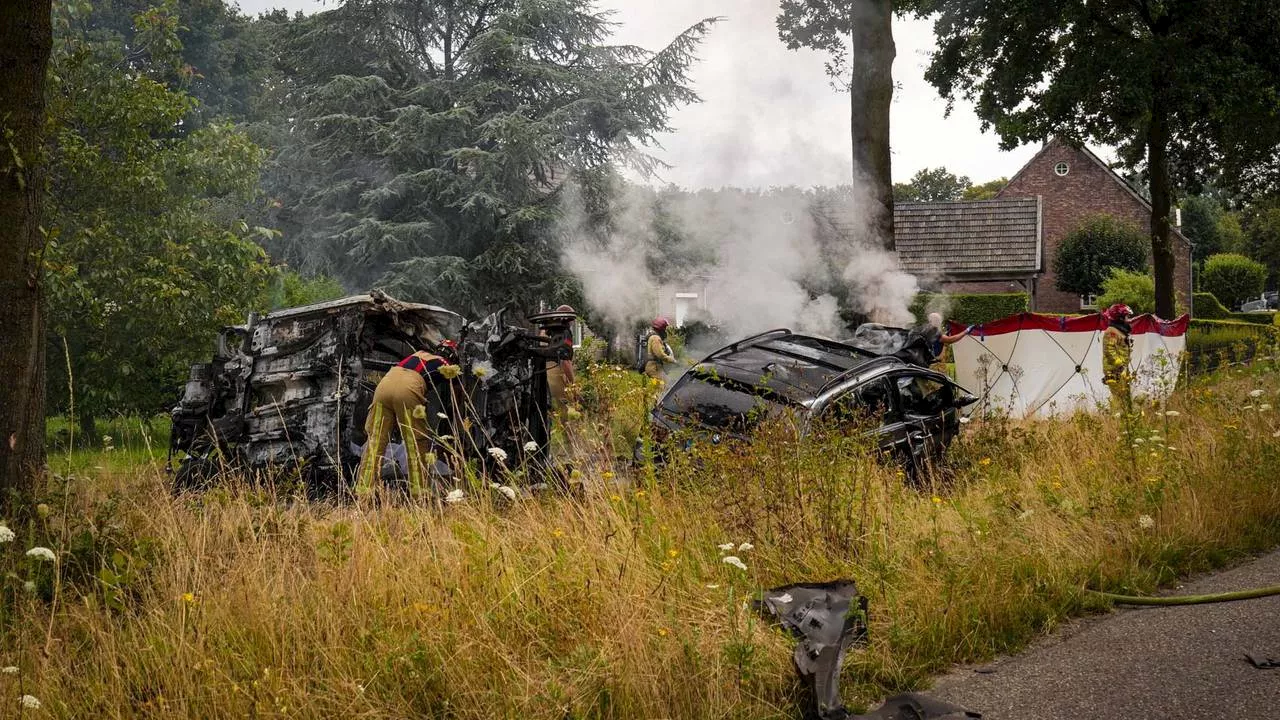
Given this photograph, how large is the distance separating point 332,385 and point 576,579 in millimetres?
5254

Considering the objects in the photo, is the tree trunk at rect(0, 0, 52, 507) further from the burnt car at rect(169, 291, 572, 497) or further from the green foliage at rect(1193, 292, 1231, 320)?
the green foliage at rect(1193, 292, 1231, 320)

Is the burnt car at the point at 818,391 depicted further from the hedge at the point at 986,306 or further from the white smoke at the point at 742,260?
the hedge at the point at 986,306

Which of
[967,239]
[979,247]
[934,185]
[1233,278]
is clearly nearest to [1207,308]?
[1233,278]

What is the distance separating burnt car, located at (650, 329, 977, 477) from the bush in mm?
49168

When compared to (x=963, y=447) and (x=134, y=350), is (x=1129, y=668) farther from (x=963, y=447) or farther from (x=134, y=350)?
(x=134, y=350)

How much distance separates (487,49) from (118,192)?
37.2ft

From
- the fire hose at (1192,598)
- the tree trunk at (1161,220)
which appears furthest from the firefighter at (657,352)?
the tree trunk at (1161,220)

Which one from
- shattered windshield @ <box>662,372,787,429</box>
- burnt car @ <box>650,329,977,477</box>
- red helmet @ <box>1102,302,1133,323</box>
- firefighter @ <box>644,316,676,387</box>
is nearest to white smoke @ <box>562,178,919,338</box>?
red helmet @ <box>1102,302,1133,323</box>

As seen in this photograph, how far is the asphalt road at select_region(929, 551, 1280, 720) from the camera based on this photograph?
429 cm

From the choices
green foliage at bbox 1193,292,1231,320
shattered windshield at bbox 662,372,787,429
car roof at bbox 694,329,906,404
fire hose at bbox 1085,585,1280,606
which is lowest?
green foliage at bbox 1193,292,1231,320

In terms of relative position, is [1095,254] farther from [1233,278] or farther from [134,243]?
[134,243]

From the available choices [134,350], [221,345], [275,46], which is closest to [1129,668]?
[221,345]

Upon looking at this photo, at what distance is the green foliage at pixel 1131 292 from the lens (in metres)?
32.2

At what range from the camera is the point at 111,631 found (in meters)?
4.25
